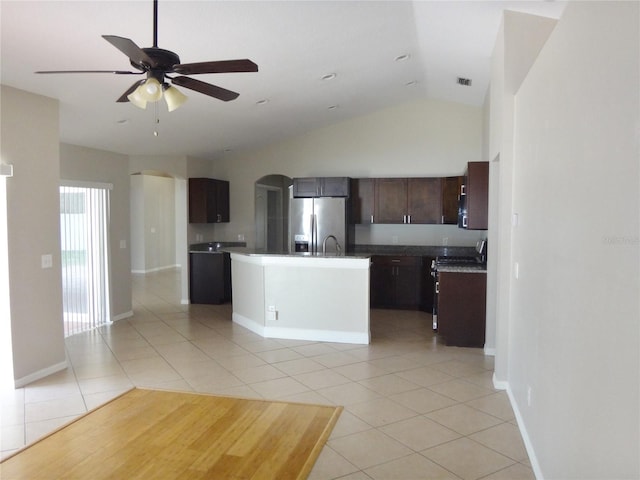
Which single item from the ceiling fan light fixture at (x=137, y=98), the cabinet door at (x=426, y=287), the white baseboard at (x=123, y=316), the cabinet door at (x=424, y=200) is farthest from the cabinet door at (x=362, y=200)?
the ceiling fan light fixture at (x=137, y=98)

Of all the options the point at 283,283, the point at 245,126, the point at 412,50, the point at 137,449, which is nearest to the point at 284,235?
the point at 245,126

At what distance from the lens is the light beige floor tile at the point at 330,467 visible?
8.91ft

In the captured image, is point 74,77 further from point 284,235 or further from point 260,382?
point 284,235

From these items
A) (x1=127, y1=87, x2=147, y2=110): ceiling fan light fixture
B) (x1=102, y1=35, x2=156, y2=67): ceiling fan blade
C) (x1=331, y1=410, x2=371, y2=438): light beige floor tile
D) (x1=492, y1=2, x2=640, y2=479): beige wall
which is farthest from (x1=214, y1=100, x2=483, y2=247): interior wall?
(x1=102, y1=35, x2=156, y2=67): ceiling fan blade

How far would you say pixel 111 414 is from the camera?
359cm

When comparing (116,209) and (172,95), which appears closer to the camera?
(172,95)

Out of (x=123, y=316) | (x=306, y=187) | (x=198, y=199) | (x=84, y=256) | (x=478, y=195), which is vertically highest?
(x=306, y=187)

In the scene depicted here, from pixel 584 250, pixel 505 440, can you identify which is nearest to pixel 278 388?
pixel 505 440

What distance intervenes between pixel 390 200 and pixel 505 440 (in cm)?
489

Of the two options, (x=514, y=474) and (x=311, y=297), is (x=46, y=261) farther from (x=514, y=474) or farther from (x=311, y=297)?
(x=514, y=474)

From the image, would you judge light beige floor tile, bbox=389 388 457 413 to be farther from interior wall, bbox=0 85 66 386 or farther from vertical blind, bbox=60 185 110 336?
vertical blind, bbox=60 185 110 336

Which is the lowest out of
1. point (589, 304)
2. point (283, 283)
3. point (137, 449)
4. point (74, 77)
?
point (137, 449)

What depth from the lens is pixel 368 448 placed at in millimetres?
3037

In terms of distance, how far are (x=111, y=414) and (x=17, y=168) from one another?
7.71 feet
